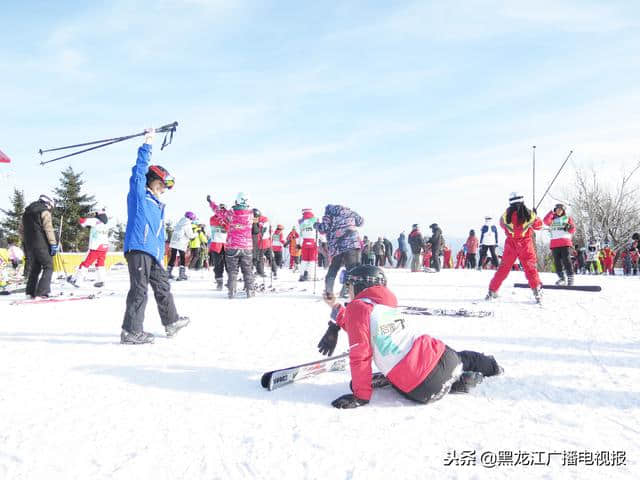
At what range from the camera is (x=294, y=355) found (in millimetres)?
4582

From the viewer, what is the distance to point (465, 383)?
11.1ft

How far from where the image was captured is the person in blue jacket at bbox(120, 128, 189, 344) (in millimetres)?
5031

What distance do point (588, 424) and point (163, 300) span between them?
4336 mm

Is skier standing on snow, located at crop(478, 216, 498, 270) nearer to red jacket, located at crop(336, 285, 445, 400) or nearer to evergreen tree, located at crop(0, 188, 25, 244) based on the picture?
red jacket, located at crop(336, 285, 445, 400)

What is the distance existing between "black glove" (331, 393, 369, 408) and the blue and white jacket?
2999 millimetres

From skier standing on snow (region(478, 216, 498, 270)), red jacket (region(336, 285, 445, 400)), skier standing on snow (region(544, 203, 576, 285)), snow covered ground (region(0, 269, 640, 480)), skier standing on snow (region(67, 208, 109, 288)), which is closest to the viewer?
snow covered ground (region(0, 269, 640, 480))

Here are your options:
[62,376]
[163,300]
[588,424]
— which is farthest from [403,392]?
[163,300]

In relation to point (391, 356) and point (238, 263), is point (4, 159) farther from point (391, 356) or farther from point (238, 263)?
point (391, 356)

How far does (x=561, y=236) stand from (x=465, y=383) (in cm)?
838

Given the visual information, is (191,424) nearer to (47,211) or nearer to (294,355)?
(294,355)

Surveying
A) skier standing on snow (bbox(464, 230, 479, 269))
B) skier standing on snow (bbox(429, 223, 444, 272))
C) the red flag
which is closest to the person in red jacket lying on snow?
the red flag

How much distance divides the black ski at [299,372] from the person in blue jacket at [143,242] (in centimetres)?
219

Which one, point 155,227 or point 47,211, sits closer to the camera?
point 155,227

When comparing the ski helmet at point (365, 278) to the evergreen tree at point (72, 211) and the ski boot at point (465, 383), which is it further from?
the evergreen tree at point (72, 211)
